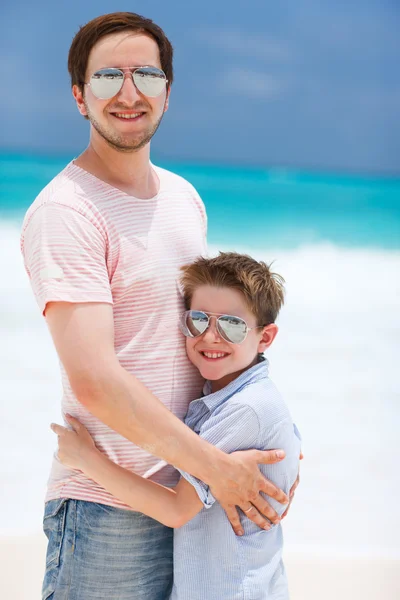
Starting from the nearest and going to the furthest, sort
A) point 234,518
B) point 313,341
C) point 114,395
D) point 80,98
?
1. point 114,395
2. point 234,518
3. point 80,98
4. point 313,341

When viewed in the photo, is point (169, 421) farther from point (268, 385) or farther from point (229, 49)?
point (229, 49)

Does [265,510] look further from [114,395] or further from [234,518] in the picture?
[114,395]

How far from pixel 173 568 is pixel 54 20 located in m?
9.71

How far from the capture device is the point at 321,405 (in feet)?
15.6

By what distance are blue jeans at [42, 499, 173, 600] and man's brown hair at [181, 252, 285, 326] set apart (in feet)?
1.40

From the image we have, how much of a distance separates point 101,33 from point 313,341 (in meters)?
4.67

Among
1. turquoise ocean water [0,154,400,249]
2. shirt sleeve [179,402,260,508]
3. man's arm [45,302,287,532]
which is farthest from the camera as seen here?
turquoise ocean water [0,154,400,249]

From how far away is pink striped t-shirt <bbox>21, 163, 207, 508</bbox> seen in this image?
1413mm

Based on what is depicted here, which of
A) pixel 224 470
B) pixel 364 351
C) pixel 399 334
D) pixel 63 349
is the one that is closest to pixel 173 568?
pixel 224 470

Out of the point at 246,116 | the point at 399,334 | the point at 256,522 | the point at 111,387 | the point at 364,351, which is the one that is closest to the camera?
the point at 111,387

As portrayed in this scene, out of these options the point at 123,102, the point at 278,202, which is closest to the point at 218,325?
the point at 123,102

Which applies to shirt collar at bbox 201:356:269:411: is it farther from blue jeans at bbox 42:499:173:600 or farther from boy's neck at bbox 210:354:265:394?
blue jeans at bbox 42:499:173:600

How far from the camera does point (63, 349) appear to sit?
1.39 meters

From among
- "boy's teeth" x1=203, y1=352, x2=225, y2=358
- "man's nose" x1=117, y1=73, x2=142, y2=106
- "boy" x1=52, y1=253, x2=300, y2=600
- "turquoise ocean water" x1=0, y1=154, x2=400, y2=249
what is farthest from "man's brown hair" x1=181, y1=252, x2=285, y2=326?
"turquoise ocean water" x1=0, y1=154, x2=400, y2=249
